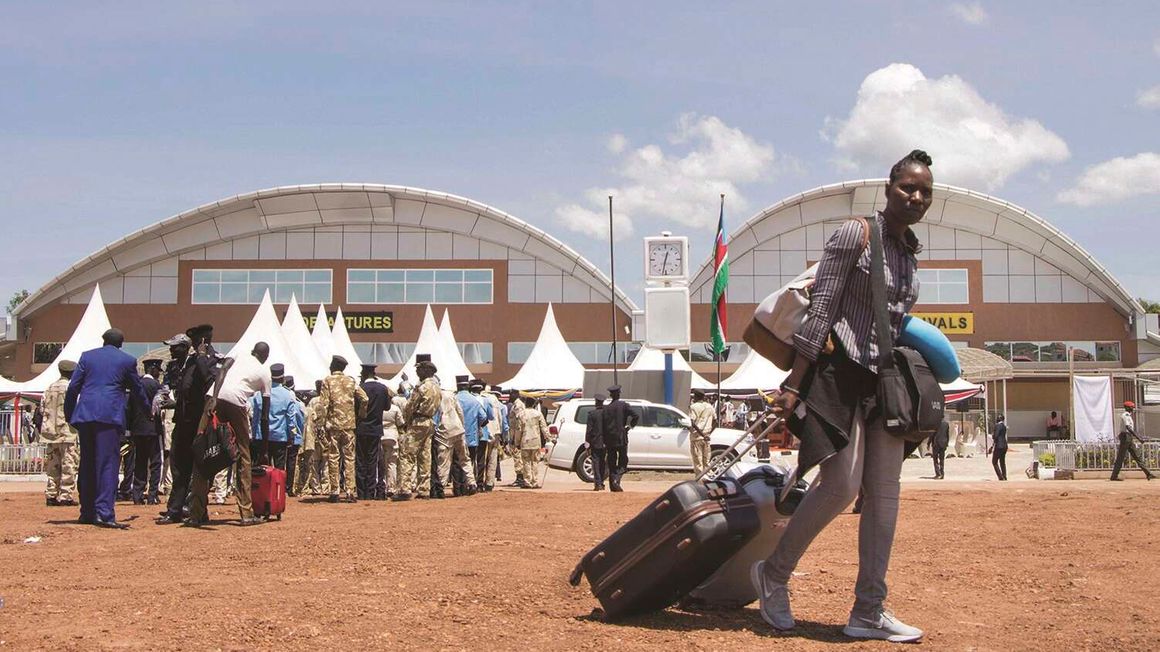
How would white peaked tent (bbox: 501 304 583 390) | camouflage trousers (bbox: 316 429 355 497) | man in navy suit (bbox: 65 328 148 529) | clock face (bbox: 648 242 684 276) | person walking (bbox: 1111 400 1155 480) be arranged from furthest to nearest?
white peaked tent (bbox: 501 304 583 390), clock face (bbox: 648 242 684 276), person walking (bbox: 1111 400 1155 480), camouflage trousers (bbox: 316 429 355 497), man in navy suit (bbox: 65 328 148 529)

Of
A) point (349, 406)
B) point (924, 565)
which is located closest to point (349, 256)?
point (349, 406)

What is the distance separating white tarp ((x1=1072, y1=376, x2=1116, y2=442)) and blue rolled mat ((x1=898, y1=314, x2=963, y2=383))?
20.9 m

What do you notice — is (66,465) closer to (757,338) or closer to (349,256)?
(757,338)

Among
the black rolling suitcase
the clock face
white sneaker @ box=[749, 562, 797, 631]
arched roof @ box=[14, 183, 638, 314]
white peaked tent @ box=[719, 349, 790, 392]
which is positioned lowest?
white sneaker @ box=[749, 562, 797, 631]

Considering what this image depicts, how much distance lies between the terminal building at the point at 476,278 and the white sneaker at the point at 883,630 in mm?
50057

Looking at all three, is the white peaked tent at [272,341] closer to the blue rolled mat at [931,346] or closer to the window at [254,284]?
the blue rolled mat at [931,346]

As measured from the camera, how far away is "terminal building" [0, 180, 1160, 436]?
179ft

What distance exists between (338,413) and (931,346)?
10236 millimetres

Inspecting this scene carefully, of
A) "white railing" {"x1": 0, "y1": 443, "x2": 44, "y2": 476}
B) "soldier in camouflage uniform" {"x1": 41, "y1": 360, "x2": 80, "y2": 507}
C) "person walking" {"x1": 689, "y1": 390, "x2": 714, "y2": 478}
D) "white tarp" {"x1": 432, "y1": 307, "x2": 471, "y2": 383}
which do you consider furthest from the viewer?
"white tarp" {"x1": 432, "y1": 307, "x2": 471, "y2": 383}

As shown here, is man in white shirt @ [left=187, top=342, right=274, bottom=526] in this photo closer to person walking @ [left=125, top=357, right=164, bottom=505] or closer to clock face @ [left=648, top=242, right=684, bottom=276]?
person walking @ [left=125, top=357, right=164, bottom=505]

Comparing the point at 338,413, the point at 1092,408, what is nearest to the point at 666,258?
the point at 1092,408

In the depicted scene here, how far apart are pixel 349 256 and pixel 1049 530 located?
48.8m

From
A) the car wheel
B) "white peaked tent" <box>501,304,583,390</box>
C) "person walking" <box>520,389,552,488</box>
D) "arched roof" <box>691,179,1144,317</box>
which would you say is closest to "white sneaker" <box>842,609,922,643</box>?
"person walking" <box>520,389,552,488</box>

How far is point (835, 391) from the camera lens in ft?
14.1
